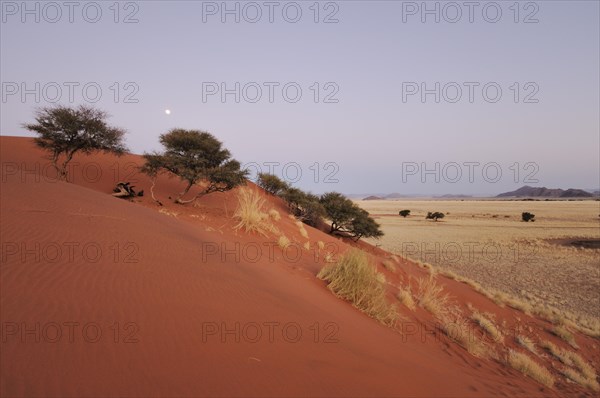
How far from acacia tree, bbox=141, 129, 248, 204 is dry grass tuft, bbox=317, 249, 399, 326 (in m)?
10.00

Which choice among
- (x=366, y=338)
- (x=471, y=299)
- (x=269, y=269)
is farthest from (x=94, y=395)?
(x=471, y=299)

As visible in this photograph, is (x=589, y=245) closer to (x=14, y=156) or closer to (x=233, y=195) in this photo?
(x=233, y=195)

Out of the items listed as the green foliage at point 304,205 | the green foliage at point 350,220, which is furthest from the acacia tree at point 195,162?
the green foliage at point 350,220

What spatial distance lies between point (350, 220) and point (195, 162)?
42.4 feet

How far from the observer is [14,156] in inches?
921

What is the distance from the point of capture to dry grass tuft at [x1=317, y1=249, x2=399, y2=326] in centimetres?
621

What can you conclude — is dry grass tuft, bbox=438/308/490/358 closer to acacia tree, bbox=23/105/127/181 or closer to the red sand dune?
the red sand dune

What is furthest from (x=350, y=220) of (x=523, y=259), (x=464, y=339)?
(x=464, y=339)

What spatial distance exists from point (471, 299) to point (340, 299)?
7011 mm

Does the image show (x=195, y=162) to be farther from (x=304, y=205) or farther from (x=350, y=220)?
(x=350, y=220)

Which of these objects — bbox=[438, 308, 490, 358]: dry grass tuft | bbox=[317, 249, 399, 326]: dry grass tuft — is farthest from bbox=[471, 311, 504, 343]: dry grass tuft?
bbox=[317, 249, 399, 326]: dry grass tuft

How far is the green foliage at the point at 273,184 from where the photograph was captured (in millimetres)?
29047

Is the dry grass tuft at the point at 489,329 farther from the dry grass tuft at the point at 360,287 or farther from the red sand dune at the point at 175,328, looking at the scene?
the dry grass tuft at the point at 360,287

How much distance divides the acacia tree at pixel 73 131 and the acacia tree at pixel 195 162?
3.05 meters
